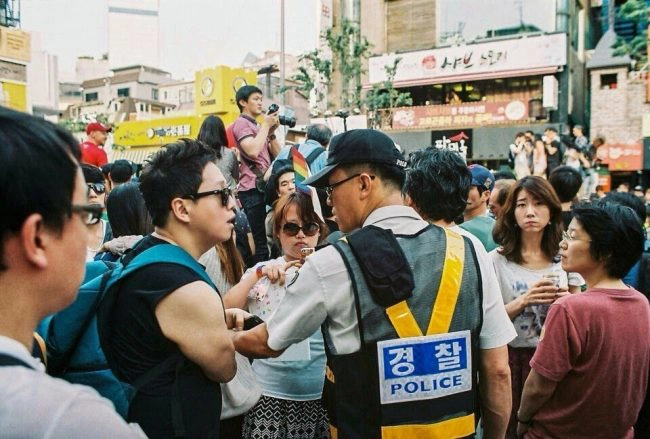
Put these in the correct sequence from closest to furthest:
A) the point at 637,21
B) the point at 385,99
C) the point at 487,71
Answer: the point at 637,21
the point at 487,71
the point at 385,99

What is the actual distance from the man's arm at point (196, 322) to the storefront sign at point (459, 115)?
25617 mm

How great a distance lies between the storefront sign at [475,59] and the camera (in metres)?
25.0

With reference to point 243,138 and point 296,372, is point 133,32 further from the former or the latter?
point 296,372

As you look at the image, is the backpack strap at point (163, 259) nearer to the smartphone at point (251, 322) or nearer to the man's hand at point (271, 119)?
the smartphone at point (251, 322)

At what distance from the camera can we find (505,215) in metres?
3.78

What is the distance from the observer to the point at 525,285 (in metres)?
3.51

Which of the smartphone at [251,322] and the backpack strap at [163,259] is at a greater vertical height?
the backpack strap at [163,259]

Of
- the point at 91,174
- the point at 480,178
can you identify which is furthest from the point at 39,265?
the point at 480,178

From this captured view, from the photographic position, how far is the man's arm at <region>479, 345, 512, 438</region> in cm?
238

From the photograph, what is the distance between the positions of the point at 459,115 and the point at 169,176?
26.0 meters

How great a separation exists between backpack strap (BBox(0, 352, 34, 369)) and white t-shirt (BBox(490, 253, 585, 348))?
3.05m

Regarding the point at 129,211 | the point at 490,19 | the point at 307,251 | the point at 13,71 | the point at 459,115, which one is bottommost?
the point at 307,251

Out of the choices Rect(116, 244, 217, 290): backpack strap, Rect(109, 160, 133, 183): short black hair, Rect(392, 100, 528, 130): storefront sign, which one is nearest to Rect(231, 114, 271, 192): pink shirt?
Rect(109, 160, 133, 183): short black hair

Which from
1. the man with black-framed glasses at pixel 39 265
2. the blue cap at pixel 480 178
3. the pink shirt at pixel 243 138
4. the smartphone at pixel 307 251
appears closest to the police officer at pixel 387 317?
the smartphone at pixel 307 251
